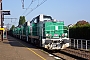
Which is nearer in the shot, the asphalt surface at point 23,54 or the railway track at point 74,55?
the railway track at point 74,55

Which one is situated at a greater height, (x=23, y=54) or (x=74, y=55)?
(x=74, y=55)

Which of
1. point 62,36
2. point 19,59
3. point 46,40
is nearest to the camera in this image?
point 19,59

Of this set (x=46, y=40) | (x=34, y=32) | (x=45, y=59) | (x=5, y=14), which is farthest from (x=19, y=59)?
(x=5, y=14)

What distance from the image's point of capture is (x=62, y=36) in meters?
18.2

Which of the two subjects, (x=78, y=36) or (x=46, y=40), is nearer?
(x=46, y=40)

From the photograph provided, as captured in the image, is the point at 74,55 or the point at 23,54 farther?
the point at 23,54

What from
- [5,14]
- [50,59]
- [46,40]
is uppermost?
[5,14]

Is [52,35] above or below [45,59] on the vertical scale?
above

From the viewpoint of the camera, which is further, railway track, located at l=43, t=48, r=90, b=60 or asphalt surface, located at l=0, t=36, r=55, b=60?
asphalt surface, located at l=0, t=36, r=55, b=60

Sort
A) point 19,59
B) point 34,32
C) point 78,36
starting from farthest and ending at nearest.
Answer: point 78,36, point 34,32, point 19,59

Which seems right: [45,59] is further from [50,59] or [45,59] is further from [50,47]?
[50,47]

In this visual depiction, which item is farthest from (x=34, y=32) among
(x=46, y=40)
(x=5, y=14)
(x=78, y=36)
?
(x=5, y=14)

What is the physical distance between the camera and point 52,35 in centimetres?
1839

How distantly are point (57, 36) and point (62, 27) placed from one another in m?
1.38
